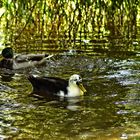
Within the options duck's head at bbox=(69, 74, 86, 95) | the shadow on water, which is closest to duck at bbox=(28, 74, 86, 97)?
duck's head at bbox=(69, 74, 86, 95)

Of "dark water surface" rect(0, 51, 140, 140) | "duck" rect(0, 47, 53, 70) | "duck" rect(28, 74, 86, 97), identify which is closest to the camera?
"dark water surface" rect(0, 51, 140, 140)

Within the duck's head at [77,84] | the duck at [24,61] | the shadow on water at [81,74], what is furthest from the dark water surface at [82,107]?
the duck at [24,61]

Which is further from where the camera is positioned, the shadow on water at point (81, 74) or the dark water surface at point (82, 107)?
the shadow on water at point (81, 74)

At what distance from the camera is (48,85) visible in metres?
9.41

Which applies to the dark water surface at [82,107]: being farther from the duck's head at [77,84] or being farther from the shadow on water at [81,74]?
the duck's head at [77,84]

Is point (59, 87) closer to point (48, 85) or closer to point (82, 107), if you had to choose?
point (48, 85)

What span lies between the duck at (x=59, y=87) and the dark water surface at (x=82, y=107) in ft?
0.52

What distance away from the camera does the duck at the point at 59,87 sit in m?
9.25

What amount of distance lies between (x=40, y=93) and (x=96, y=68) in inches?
79.9

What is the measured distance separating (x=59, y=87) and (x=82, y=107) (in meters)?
1.03

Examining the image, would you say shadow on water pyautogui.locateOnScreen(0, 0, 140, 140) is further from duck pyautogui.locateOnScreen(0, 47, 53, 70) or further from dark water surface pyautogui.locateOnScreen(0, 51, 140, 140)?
duck pyautogui.locateOnScreen(0, 47, 53, 70)

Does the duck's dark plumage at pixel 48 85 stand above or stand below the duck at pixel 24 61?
below

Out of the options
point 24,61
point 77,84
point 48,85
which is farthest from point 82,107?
point 24,61

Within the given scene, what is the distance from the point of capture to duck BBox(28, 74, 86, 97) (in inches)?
364
